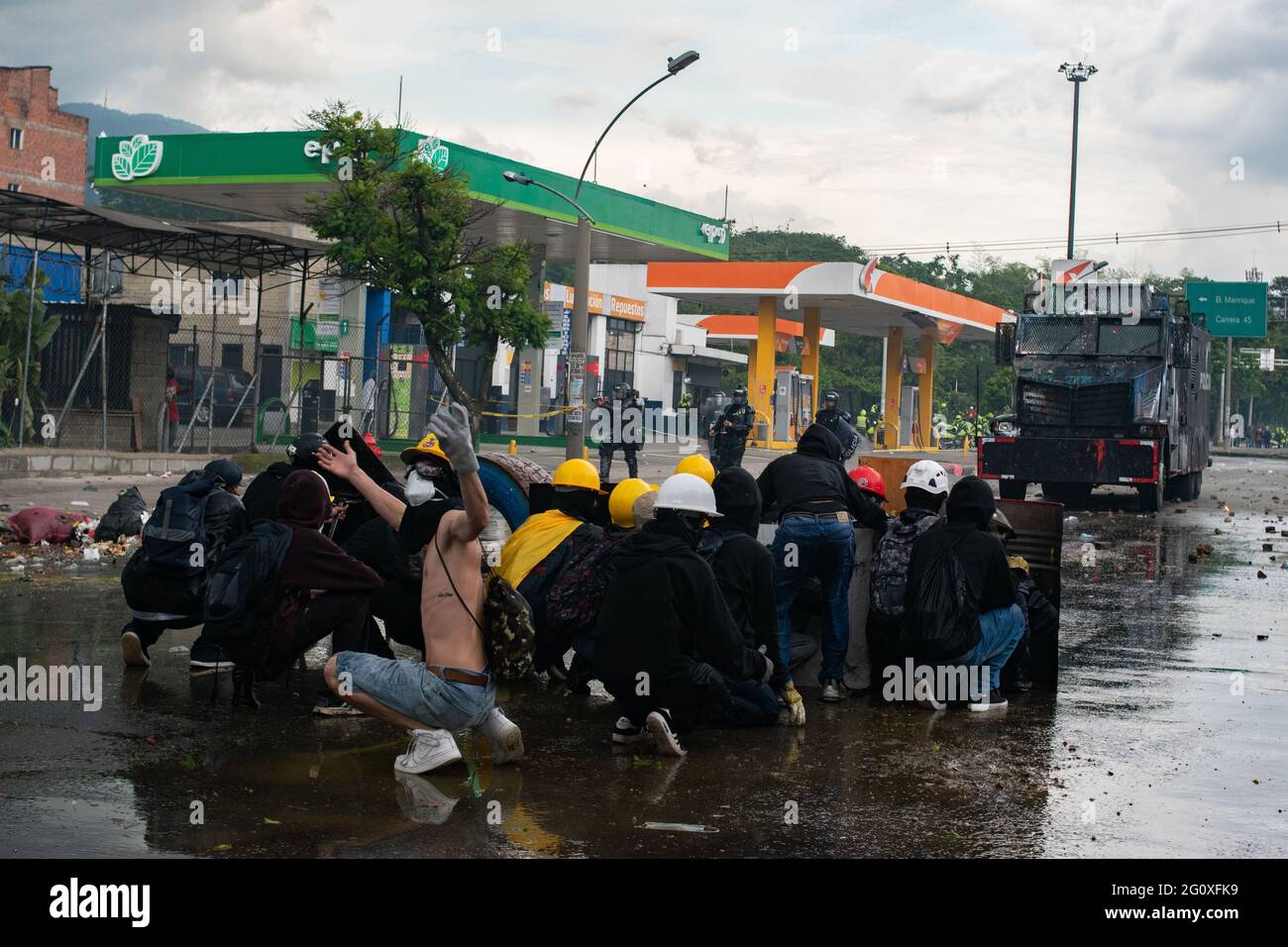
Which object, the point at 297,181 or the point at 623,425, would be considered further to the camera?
the point at 297,181

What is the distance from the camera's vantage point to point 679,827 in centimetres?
555

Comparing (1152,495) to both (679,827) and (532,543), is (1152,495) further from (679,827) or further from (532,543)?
(679,827)

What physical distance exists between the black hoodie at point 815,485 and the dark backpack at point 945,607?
720 millimetres

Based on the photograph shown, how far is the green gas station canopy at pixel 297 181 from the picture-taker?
29938 millimetres

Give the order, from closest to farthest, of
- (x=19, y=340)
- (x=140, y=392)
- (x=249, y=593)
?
1. (x=249, y=593)
2. (x=19, y=340)
3. (x=140, y=392)

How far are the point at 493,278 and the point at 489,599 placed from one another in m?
22.7

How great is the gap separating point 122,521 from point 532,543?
311 inches

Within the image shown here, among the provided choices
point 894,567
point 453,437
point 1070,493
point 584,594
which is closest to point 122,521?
point 584,594

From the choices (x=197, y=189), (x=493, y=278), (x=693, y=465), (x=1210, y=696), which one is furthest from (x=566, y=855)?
(x=197, y=189)

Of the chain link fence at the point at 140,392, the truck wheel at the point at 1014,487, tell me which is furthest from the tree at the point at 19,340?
the truck wheel at the point at 1014,487

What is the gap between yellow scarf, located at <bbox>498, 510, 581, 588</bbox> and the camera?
802 cm

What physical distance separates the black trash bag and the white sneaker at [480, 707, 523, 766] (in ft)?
30.2

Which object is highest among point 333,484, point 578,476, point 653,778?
point 578,476
